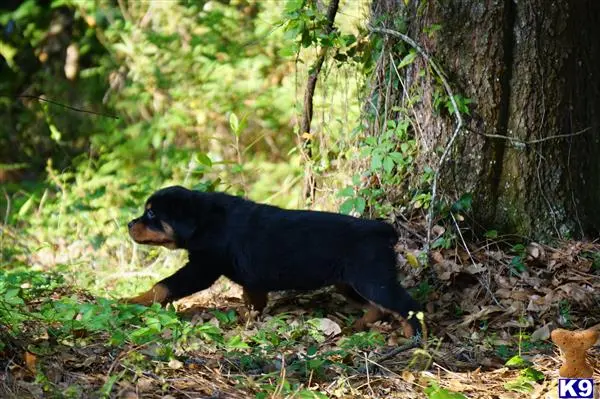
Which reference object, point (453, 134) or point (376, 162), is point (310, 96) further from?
point (453, 134)

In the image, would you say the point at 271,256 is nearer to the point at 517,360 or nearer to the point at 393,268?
the point at 393,268

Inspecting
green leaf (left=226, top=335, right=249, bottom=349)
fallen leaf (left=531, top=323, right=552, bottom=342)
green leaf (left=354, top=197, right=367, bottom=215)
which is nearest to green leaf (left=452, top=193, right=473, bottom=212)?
green leaf (left=354, top=197, right=367, bottom=215)

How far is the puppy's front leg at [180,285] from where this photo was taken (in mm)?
5586

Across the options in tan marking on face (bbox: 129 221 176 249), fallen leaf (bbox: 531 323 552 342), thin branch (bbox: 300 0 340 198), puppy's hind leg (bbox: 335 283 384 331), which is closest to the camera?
fallen leaf (bbox: 531 323 552 342)

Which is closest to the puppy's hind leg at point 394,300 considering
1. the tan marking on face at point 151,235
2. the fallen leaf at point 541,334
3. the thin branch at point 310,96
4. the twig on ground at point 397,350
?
the twig on ground at point 397,350

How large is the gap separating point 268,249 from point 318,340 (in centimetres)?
75

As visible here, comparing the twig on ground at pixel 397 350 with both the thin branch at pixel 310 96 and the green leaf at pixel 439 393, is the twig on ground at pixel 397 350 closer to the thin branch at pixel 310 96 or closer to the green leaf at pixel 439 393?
the green leaf at pixel 439 393

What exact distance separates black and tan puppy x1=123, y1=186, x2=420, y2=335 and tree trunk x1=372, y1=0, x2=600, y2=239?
1.04 meters

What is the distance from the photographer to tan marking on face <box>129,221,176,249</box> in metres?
5.87

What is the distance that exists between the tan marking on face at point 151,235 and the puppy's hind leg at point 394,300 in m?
1.47

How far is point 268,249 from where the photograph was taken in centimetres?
548

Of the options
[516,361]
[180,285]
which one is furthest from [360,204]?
[516,361]

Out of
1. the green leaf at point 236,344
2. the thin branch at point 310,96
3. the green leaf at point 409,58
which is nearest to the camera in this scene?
the green leaf at point 236,344

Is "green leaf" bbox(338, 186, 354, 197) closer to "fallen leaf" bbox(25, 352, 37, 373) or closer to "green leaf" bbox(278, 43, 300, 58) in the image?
"green leaf" bbox(278, 43, 300, 58)
